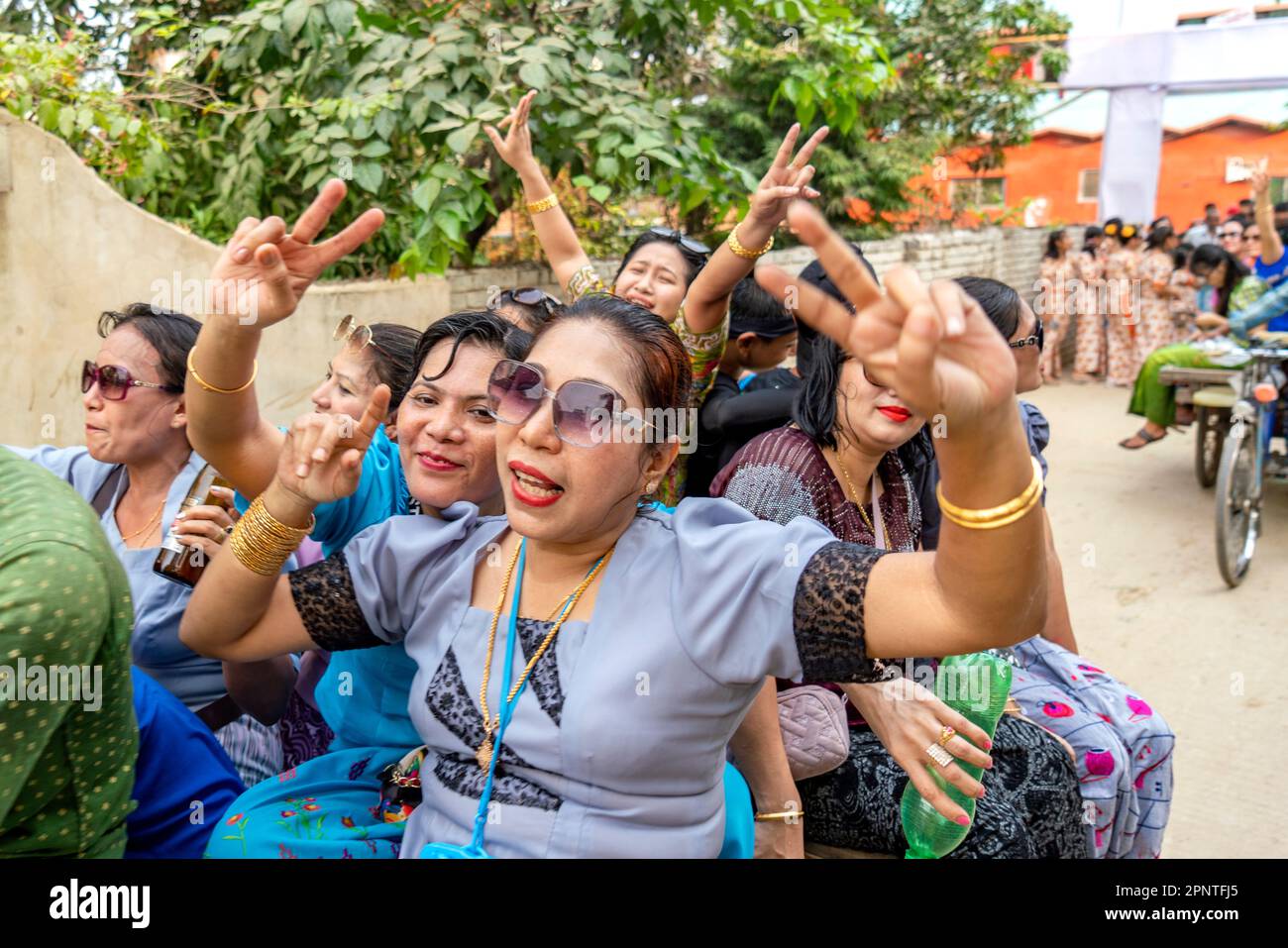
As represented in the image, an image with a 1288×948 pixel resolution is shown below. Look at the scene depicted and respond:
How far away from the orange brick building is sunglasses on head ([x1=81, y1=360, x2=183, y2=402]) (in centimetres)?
1154

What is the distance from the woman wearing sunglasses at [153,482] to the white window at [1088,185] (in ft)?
63.6

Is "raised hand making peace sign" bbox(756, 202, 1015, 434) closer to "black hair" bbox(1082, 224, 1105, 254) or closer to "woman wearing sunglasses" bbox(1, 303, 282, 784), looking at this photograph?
"woman wearing sunglasses" bbox(1, 303, 282, 784)

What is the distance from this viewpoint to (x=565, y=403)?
166 centimetres

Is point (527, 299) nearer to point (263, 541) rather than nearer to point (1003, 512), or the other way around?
point (263, 541)

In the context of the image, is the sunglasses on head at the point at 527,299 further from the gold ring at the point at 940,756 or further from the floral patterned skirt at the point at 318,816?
the gold ring at the point at 940,756

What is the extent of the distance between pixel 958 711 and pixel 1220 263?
329 inches

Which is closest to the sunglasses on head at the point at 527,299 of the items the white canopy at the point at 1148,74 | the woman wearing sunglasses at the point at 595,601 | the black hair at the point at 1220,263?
the woman wearing sunglasses at the point at 595,601

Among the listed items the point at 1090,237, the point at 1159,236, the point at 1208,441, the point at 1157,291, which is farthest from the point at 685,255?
the point at 1090,237

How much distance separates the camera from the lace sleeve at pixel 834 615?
1.46 metres

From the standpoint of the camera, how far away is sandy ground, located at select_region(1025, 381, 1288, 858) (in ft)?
12.4

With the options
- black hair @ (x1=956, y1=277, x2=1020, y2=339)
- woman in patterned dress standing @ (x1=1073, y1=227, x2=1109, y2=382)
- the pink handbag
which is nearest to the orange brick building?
woman in patterned dress standing @ (x1=1073, y1=227, x2=1109, y2=382)

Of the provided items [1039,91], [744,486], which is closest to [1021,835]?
[744,486]
